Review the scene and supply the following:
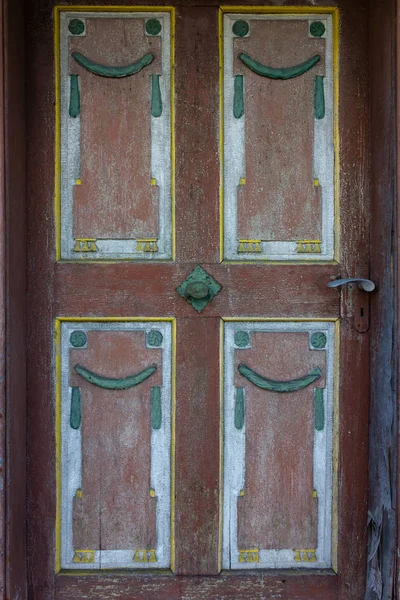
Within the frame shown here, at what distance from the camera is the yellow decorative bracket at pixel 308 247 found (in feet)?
7.41

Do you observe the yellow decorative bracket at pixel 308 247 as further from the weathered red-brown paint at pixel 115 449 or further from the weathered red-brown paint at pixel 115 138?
the weathered red-brown paint at pixel 115 449

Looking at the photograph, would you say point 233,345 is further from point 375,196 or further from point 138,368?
point 375,196

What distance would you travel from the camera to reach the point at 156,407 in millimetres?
2248

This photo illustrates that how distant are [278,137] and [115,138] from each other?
60cm

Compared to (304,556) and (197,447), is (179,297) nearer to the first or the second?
(197,447)

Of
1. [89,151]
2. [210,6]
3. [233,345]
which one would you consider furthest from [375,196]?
[89,151]

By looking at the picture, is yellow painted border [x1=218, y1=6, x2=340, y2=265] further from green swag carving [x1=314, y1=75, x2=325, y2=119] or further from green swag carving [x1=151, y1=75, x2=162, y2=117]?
green swag carving [x1=151, y1=75, x2=162, y2=117]

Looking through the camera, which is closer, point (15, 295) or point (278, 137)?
point (15, 295)

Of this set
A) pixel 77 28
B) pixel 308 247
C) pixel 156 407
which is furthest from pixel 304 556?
pixel 77 28

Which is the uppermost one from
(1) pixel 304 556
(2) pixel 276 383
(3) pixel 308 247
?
(3) pixel 308 247

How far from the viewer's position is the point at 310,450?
89.1 inches

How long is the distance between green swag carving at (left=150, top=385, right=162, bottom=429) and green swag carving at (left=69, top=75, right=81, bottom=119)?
105 cm

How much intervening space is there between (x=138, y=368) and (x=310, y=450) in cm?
71

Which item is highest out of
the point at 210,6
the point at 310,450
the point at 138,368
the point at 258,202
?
the point at 210,6
